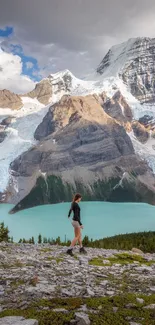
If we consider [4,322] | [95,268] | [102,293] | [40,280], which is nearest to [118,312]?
[102,293]

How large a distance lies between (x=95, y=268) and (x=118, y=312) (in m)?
7.24

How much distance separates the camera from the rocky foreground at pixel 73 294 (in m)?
9.00

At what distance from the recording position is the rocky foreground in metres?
9.00

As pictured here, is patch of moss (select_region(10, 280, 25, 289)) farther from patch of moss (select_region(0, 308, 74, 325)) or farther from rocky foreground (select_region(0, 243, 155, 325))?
patch of moss (select_region(0, 308, 74, 325))

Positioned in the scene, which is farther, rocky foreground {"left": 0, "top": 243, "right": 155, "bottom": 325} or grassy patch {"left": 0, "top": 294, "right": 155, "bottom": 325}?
rocky foreground {"left": 0, "top": 243, "right": 155, "bottom": 325}

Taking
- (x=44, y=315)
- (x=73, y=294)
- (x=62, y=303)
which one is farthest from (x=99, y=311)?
(x=73, y=294)

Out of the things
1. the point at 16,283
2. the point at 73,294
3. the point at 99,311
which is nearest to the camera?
the point at 99,311

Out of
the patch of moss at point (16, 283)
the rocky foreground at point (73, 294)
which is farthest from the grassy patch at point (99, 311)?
the patch of moss at point (16, 283)

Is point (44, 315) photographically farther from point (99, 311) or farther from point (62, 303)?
point (99, 311)

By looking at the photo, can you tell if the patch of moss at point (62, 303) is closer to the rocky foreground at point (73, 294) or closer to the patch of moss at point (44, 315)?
the rocky foreground at point (73, 294)

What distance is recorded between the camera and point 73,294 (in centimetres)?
1134

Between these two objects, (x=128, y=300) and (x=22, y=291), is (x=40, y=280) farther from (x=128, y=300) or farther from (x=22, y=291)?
(x=128, y=300)

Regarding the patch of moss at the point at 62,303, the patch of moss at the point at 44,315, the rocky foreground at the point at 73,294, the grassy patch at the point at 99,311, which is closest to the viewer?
the patch of moss at the point at 44,315

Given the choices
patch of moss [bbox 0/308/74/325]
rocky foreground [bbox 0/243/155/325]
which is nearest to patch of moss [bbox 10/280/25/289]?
rocky foreground [bbox 0/243/155/325]
